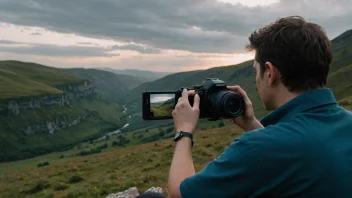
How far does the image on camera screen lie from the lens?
4256 millimetres

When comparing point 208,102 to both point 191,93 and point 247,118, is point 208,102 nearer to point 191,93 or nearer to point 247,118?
point 191,93

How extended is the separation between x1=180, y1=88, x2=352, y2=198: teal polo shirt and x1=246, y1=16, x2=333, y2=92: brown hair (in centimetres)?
37

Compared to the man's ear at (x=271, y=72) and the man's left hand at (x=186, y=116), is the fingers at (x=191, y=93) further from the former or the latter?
the man's ear at (x=271, y=72)

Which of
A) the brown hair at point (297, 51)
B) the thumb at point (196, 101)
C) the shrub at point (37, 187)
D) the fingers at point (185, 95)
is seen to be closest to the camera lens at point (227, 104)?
the thumb at point (196, 101)

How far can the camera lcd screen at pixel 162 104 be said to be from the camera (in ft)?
13.9

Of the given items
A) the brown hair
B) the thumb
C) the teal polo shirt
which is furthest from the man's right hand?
the teal polo shirt

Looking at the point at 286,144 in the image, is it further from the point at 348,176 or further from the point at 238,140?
the point at 348,176

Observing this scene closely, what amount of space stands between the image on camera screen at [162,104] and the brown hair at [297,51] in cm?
149

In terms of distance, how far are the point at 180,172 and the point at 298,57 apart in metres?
1.38

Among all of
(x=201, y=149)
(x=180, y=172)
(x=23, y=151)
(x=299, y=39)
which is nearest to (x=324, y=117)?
(x=299, y=39)

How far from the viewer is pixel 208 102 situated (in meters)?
3.82

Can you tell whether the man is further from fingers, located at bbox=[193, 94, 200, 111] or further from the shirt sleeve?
fingers, located at bbox=[193, 94, 200, 111]

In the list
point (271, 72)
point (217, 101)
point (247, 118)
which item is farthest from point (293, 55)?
point (247, 118)

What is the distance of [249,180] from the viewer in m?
2.58
